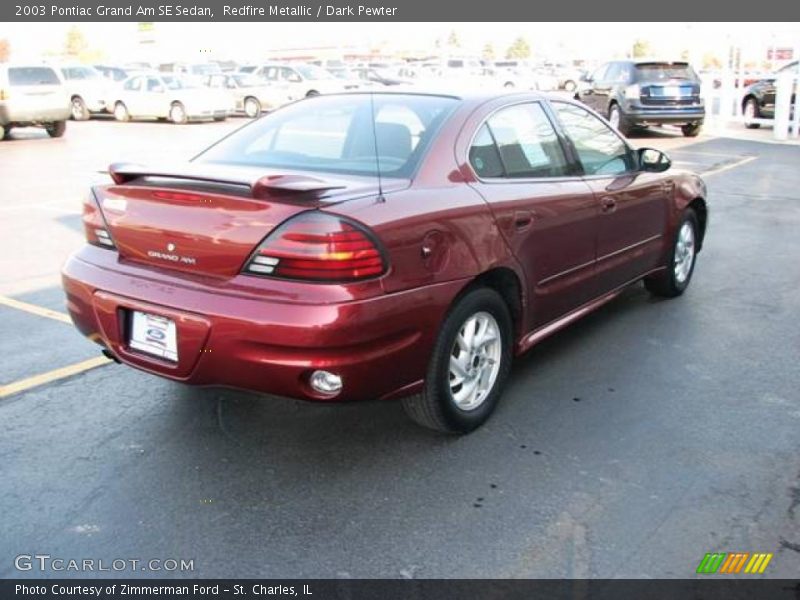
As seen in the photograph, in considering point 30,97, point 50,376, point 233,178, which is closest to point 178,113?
point 30,97

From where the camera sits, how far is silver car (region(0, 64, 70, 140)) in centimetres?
1844

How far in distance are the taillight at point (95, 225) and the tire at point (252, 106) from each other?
907 inches

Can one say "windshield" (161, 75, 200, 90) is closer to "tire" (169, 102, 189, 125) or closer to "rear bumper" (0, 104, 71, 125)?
"tire" (169, 102, 189, 125)

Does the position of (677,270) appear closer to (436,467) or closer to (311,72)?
(436,467)

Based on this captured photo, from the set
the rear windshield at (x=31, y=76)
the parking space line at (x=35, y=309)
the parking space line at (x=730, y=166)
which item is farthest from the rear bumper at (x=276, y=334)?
the rear windshield at (x=31, y=76)

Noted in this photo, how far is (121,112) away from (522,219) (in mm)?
23957

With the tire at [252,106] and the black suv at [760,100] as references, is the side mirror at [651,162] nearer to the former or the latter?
the black suv at [760,100]

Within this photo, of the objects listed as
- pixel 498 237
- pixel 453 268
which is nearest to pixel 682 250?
pixel 498 237

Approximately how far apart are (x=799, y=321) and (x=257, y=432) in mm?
3746

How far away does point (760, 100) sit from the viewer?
63.5ft

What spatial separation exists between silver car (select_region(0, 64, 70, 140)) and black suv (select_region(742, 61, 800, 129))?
16516 mm

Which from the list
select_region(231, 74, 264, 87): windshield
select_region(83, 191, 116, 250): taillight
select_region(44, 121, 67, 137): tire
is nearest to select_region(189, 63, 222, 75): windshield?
select_region(231, 74, 264, 87): windshield
